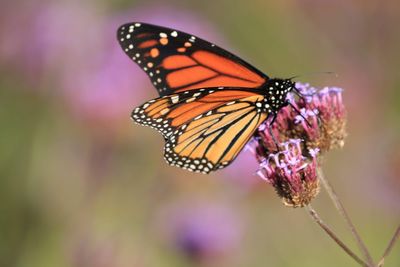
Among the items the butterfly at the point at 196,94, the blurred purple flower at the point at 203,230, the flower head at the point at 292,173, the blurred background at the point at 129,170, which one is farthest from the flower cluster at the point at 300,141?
the blurred purple flower at the point at 203,230

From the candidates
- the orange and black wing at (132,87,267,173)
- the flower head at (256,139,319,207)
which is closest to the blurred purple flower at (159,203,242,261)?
the orange and black wing at (132,87,267,173)

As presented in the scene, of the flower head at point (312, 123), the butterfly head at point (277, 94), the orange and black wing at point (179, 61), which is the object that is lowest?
the flower head at point (312, 123)

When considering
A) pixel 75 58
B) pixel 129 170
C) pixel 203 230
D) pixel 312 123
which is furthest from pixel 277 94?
pixel 129 170

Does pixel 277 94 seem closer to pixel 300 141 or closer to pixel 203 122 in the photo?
pixel 300 141

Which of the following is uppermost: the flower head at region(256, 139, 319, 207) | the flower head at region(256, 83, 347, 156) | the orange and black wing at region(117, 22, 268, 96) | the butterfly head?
the orange and black wing at region(117, 22, 268, 96)

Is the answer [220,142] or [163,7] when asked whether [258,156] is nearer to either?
[220,142]

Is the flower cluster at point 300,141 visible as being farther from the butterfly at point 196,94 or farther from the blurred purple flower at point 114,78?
the blurred purple flower at point 114,78

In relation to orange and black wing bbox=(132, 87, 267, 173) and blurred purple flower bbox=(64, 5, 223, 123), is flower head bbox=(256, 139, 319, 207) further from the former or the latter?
blurred purple flower bbox=(64, 5, 223, 123)
